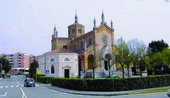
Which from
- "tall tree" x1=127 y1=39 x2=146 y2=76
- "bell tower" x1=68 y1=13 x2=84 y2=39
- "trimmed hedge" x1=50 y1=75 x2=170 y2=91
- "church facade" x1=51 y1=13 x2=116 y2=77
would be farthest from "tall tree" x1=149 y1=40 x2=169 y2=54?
"trimmed hedge" x1=50 y1=75 x2=170 y2=91

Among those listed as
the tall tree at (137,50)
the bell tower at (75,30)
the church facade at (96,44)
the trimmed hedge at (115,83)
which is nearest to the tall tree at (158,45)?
the church facade at (96,44)

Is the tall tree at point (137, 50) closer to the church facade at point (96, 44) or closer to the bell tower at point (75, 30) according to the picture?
the church facade at point (96, 44)

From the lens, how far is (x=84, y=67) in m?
50.3

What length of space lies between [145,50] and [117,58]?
493 centimetres

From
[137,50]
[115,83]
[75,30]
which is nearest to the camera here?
[115,83]

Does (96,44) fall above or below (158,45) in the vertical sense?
below

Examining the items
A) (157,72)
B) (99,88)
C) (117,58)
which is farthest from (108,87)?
(157,72)

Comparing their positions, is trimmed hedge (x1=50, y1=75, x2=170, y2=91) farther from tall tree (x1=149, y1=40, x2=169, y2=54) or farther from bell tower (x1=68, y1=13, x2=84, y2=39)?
bell tower (x1=68, y1=13, x2=84, y2=39)

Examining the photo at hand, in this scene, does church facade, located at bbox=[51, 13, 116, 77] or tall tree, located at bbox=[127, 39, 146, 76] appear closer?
tall tree, located at bbox=[127, 39, 146, 76]

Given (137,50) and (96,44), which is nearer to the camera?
(137,50)

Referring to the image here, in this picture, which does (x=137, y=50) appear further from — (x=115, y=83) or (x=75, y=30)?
(x=75, y=30)

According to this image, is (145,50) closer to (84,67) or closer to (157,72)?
(84,67)

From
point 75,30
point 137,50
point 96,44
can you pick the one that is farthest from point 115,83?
point 75,30

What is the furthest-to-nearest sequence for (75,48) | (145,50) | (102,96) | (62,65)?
(75,48), (62,65), (145,50), (102,96)
